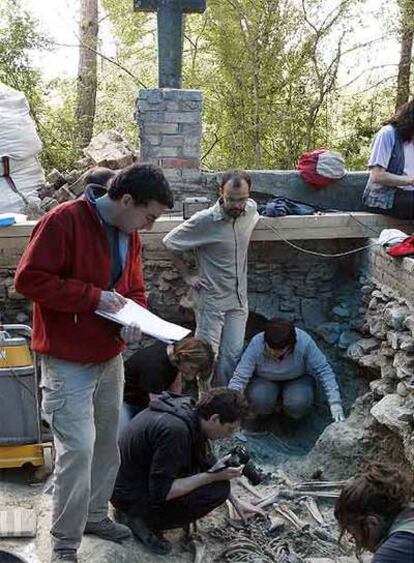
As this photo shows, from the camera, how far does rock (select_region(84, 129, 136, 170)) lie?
7.44 metres

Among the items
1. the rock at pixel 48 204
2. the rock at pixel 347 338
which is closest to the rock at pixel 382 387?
the rock at pixel 347 338

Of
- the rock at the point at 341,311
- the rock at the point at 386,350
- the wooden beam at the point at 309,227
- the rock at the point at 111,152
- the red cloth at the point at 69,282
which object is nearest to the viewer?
the red cloth at the point at 69,282

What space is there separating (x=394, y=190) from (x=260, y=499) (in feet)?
9.67

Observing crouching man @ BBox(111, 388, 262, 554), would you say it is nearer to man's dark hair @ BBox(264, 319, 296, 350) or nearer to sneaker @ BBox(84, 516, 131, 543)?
sneaker @ BBox(84, 516, 131, 543)

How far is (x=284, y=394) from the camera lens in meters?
6.45

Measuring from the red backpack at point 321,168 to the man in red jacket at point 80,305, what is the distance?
369 cm

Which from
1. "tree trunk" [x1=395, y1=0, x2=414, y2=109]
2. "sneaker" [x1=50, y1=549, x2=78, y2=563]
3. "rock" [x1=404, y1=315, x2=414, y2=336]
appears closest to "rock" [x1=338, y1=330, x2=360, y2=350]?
"rock" [x1=404, y1=315, x2=414, y2=336]

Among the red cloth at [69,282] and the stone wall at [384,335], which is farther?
the stone wall at [384,335]

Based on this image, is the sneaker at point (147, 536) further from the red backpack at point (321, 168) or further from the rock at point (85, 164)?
the rock at point (85, 164)

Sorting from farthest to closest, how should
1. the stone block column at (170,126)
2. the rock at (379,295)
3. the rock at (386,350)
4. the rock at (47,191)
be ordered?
1. the rock at (47,191)
2. the stone block column at (170,126)
3. the rock at (379,295)
4. the rock at (386,350)

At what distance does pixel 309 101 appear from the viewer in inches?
397

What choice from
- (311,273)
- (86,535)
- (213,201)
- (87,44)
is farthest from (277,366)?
(87,44)

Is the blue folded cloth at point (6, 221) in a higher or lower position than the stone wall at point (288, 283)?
higher

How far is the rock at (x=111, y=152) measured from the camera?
7.44 meters
